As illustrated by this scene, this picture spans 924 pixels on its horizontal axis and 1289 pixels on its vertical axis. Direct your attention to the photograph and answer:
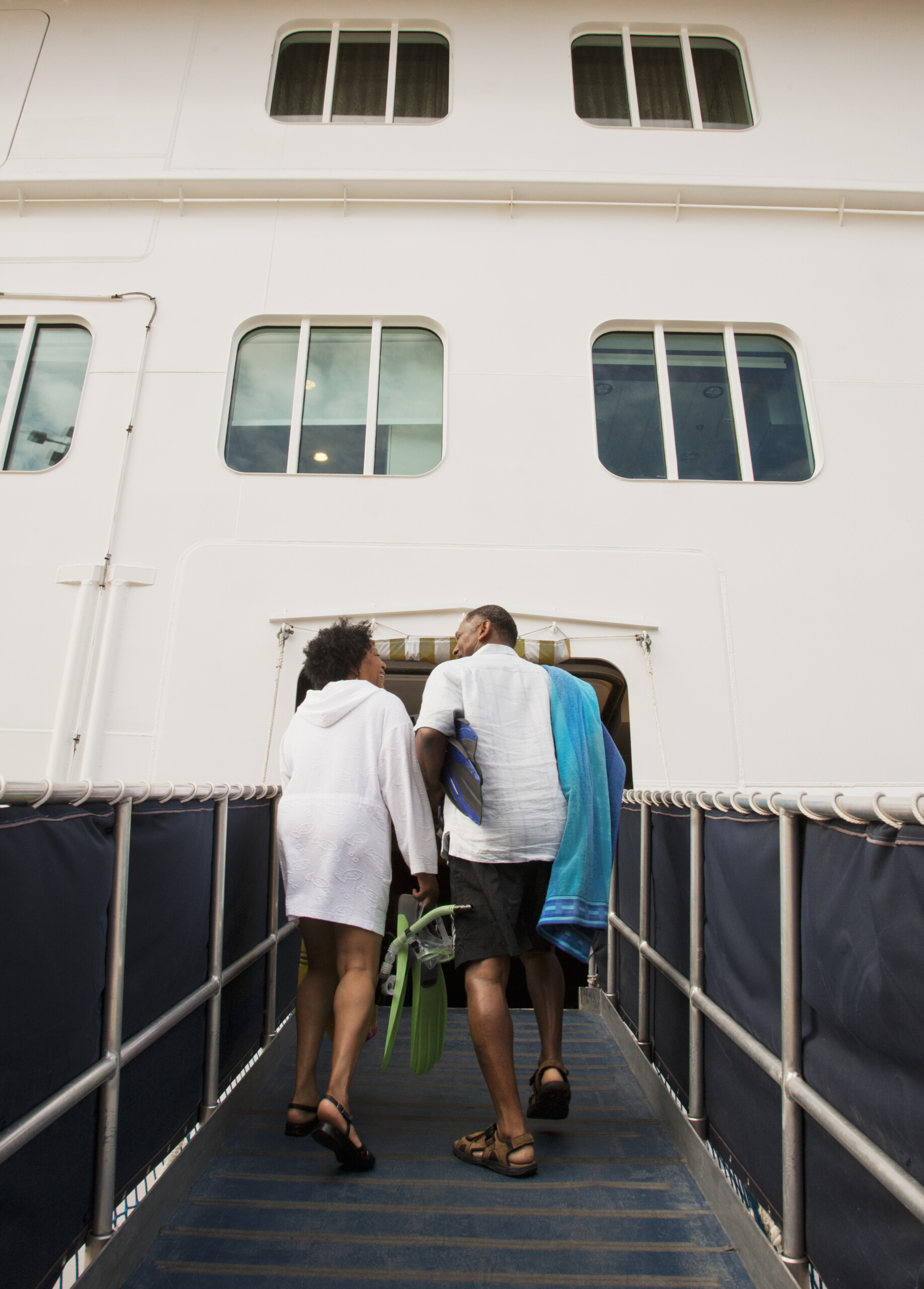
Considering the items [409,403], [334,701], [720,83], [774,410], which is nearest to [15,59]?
[409,403]

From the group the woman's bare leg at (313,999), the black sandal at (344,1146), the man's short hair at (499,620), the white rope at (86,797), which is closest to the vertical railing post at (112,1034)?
the white rope at (86,797)

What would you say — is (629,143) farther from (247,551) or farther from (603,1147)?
(603,1147)

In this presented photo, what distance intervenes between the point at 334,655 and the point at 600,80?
7125mm

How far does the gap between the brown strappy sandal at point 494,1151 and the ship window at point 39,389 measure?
572 centimetres

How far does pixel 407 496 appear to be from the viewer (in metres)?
5.92

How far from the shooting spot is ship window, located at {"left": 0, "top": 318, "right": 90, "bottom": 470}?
6.16 metres

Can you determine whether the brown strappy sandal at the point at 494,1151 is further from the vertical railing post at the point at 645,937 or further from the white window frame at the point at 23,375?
the white window frame at the point at 23,375

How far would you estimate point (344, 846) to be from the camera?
2617 millimetres

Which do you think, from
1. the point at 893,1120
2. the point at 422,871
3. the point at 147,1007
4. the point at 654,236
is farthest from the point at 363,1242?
the point at 654,236

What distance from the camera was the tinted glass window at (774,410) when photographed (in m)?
6.12

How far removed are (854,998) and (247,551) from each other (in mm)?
5073

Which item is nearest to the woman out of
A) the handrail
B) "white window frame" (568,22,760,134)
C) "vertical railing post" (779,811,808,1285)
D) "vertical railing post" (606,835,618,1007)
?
the handrail

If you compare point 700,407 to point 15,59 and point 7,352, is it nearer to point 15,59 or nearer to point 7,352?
point 7,352

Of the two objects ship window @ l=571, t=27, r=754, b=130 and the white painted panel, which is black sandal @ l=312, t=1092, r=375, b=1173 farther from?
the white painted panel
